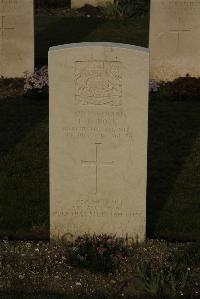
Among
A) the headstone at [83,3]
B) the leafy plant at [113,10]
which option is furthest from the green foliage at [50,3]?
the leafy plant at [113,10]

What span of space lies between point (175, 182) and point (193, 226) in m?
1.35

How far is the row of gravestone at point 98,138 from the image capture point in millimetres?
6344

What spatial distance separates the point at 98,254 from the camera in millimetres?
6160

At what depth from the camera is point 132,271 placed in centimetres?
616

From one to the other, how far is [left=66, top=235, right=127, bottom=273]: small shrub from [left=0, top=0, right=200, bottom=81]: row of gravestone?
286 inches

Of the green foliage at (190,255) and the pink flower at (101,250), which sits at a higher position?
the pink flower at (101,250)

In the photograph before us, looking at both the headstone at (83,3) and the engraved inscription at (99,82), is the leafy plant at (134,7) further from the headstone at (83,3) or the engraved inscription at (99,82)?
the engraved inscription at (99,82)

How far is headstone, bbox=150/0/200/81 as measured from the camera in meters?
13.2

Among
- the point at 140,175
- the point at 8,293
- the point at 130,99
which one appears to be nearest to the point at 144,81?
the point at 130,99

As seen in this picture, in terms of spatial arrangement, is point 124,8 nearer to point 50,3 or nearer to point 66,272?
point 50,3

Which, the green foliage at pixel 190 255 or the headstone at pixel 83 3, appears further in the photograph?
the headstone at pixel 83 3

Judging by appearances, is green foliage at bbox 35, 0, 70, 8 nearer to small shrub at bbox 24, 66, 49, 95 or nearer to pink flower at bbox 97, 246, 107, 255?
small shrub at bbox 24, 66, 49, 95

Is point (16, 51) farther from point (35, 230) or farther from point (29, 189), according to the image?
point (35, 230)

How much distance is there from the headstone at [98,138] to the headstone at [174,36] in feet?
23.0
